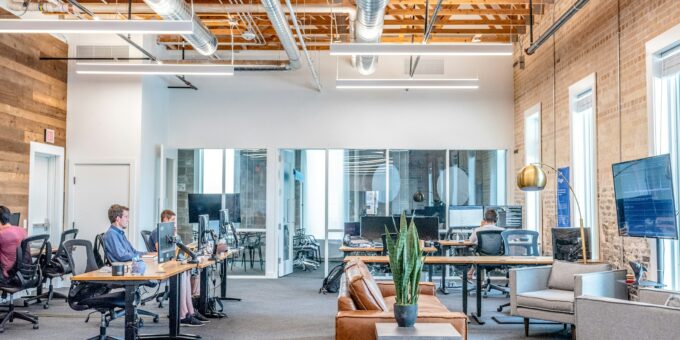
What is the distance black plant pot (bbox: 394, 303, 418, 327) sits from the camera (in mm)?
3797

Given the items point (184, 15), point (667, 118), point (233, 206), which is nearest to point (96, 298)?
point (184, 15)

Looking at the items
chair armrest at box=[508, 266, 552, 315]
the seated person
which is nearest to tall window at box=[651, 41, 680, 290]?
chair armrest at box=[508, 266, 552, 315]

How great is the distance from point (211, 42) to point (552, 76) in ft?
16.1

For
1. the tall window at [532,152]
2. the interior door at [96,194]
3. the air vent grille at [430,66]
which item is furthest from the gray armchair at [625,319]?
the interior door at [96,194]

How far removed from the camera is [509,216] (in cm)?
1030

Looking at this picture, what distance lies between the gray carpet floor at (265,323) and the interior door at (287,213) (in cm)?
237

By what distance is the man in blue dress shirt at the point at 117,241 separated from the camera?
5.98 meters

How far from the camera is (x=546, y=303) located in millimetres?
5898

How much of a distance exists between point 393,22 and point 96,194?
18.2 ft

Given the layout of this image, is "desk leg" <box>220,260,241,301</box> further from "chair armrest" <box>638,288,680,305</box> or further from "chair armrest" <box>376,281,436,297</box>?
"chair armrest" <box>638,288,680,305</box>

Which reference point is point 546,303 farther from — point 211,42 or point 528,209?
point 211,42

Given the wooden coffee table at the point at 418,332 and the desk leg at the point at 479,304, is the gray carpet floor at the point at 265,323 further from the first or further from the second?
the wooden coffee table at the point at 418,332

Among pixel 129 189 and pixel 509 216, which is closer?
pixel 129 189

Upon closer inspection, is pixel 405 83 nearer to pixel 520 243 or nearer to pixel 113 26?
pixel 520 243
